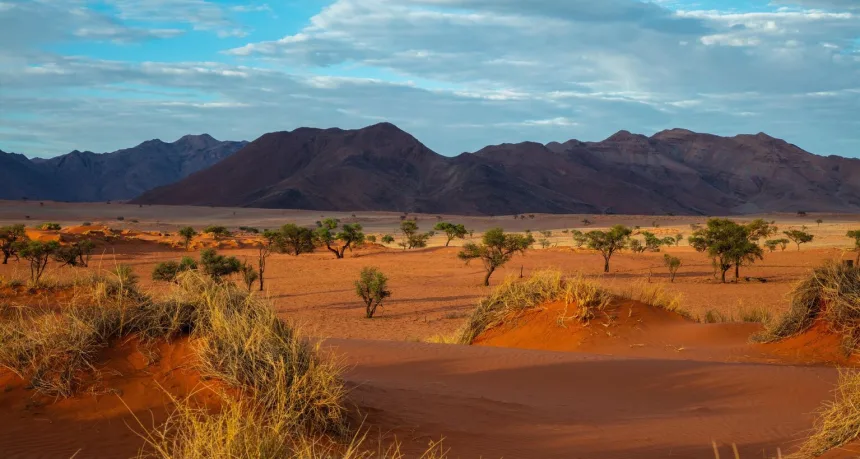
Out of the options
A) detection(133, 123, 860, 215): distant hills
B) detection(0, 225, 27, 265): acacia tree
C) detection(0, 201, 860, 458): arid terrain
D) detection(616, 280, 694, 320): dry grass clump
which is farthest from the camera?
detection(133, 123, 860, 215): distant hills

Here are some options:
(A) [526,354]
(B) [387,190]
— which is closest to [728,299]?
(A) [526,354]

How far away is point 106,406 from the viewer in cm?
809

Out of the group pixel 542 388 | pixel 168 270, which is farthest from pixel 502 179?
pixel 542 388

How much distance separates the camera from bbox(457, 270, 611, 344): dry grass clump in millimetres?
17953

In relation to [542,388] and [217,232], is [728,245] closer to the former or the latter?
[542,388]

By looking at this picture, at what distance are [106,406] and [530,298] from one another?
11865 millimetres

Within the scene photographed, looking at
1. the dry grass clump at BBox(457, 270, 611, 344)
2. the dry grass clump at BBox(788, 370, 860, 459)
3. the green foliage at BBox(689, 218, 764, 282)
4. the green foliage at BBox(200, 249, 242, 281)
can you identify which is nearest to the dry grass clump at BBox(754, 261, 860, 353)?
the dry grass clump at BBox(457, 270, 611, 344)

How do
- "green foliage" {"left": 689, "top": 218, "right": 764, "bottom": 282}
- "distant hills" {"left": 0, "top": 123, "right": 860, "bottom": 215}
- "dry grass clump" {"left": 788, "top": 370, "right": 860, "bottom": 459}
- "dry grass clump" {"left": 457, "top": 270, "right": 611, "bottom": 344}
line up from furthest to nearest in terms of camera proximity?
"distant hills" {"left": 0, "top": 123, "right": 860, "bottom": 215} < "green foliage" {"left": 689, "top": 218, "right": 764, "bottom": 282} < "dry grass clump" {"left": 457, "top": 270, "right": 611, "bottom": 344} < "dry grass clump" {"left": 788, "top": 370, "right": 860, "bottom": 459}

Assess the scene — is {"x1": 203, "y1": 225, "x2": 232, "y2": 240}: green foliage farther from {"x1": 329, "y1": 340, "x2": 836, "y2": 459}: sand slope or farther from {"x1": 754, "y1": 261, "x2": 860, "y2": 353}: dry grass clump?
{"x1": 754, "y1": 261, "x2": 860, "y2": 353}: dry grass clump

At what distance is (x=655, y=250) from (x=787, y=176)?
466 feet

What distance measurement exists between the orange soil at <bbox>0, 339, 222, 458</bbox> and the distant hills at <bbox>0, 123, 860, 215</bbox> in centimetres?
12590

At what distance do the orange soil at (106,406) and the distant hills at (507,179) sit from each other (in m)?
126

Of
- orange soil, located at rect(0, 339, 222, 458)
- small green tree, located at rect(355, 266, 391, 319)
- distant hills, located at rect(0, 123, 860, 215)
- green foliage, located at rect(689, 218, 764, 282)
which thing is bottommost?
small green tree, located at rect(355, 266, 391, 319)

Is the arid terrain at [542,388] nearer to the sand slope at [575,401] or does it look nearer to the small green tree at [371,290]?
the sand slope at [575,401]
